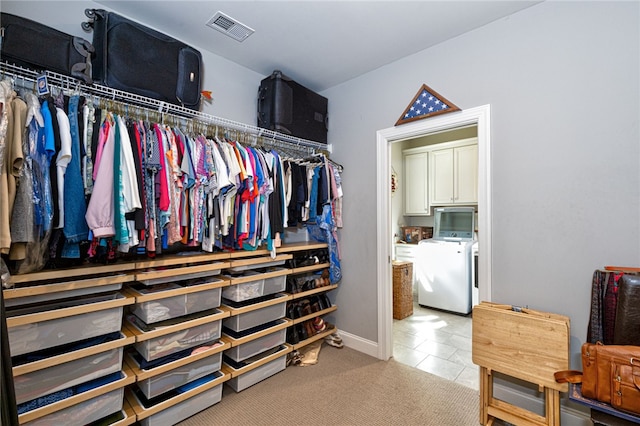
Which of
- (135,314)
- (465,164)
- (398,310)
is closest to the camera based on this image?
(135,314)

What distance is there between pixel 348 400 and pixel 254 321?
0.91m

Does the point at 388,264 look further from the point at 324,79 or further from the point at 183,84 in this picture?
the point at 183,84

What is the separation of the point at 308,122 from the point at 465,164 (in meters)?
2.52

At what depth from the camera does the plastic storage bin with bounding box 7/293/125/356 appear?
1.36m

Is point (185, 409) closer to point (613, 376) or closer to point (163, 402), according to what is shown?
point (163, 402)

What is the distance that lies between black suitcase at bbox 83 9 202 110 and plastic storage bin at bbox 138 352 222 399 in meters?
1.82

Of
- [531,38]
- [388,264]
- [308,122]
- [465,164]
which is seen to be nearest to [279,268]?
[388,264]

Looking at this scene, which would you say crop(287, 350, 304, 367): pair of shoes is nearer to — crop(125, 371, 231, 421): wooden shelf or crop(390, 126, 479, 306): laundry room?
crop(125, 371, 231, 421): wooden shelf

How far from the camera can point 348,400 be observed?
2137mm

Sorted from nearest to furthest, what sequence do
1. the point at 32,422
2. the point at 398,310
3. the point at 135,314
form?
the point at 32,422, the point at 135,314, the point at 398,310

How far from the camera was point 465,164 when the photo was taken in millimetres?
4148

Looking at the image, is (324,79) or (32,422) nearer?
(32,422)

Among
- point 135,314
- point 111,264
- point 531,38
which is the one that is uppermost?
point 531,38

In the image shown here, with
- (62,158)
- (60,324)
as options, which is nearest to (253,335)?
(60,324)
